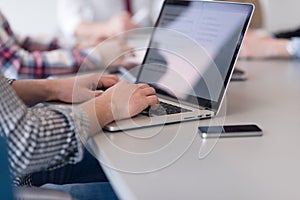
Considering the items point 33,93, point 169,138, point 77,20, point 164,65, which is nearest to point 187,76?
point 164,65

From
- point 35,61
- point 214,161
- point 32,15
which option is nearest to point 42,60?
point 35,61

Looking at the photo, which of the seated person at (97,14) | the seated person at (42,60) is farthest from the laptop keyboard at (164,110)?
the seated person at (97,14)

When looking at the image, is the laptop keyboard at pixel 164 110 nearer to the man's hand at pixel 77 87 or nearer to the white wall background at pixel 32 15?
the man's hand at pixel 77 87

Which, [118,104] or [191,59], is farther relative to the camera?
[191,59]

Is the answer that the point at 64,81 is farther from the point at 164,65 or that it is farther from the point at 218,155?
the point at 218,155

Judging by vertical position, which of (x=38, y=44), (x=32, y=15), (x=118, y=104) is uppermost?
(x=118, y=104)

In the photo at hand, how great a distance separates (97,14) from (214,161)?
2.19 metres

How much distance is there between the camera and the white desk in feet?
2.38

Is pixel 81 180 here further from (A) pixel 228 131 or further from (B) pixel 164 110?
(A) pixel 228 131

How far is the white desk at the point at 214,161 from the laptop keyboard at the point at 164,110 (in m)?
0.04

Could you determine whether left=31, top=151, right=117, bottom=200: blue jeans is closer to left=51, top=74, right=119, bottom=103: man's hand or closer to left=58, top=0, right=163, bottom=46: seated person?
left=51, top=74, right=119, bottom=103: man's hand

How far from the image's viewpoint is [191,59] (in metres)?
1.12

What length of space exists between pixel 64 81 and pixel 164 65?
10.1 inches

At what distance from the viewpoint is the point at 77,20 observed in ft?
8.95
